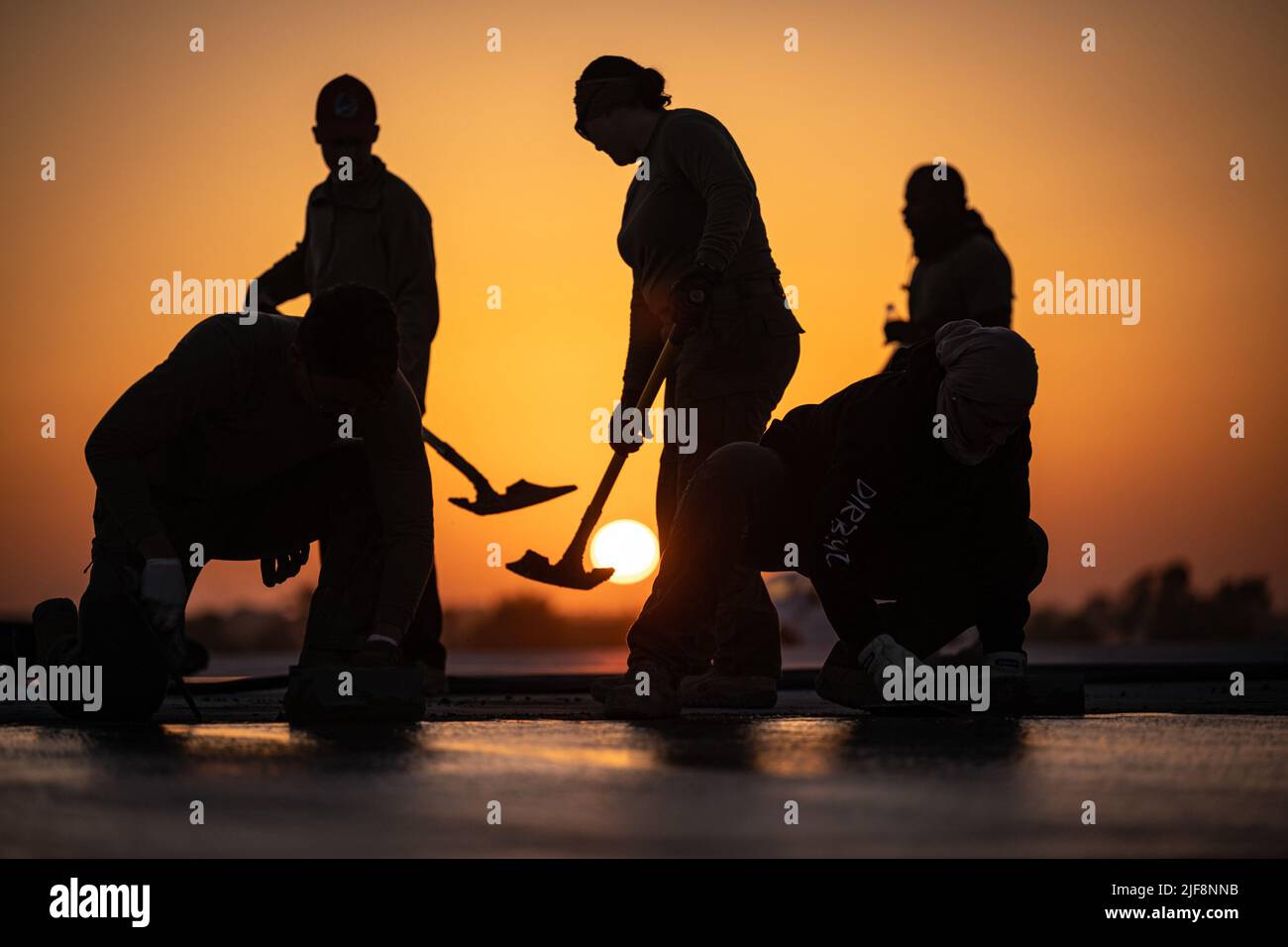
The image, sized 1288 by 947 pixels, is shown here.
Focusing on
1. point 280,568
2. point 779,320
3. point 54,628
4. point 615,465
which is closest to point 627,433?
point 615,465

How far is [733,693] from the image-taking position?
16.1 feet

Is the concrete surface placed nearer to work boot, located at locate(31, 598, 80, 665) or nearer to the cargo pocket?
work boot, located at locate(31, 598, 80, 665)

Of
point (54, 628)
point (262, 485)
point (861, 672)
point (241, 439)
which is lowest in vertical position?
point (861, 672)

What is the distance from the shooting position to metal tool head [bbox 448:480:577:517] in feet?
22.4

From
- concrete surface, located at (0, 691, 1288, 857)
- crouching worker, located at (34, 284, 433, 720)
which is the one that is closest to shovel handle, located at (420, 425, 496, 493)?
crouching worker, located at (34, 284, 433, 720)

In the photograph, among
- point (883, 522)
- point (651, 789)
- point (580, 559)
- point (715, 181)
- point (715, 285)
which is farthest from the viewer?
point (580, 559)

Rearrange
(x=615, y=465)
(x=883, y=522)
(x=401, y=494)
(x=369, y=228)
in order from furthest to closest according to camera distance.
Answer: (x=369, y=228)
(x=615, y=465)
(x=401, y=494)
(x=883, y=522)

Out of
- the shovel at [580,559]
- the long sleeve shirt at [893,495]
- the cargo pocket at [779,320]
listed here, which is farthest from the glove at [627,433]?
the long sleeve shirt at [893,495]

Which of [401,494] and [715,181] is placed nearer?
[401,494]

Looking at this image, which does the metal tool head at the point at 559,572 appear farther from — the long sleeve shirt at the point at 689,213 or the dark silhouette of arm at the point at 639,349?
the long sleeve shirt at the point at 689,213

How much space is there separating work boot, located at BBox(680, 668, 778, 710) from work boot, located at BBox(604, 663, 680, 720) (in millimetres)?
803

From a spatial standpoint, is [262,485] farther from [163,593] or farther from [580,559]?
[580,559]

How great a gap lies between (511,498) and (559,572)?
1033 mm

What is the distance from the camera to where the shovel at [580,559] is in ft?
17.8
